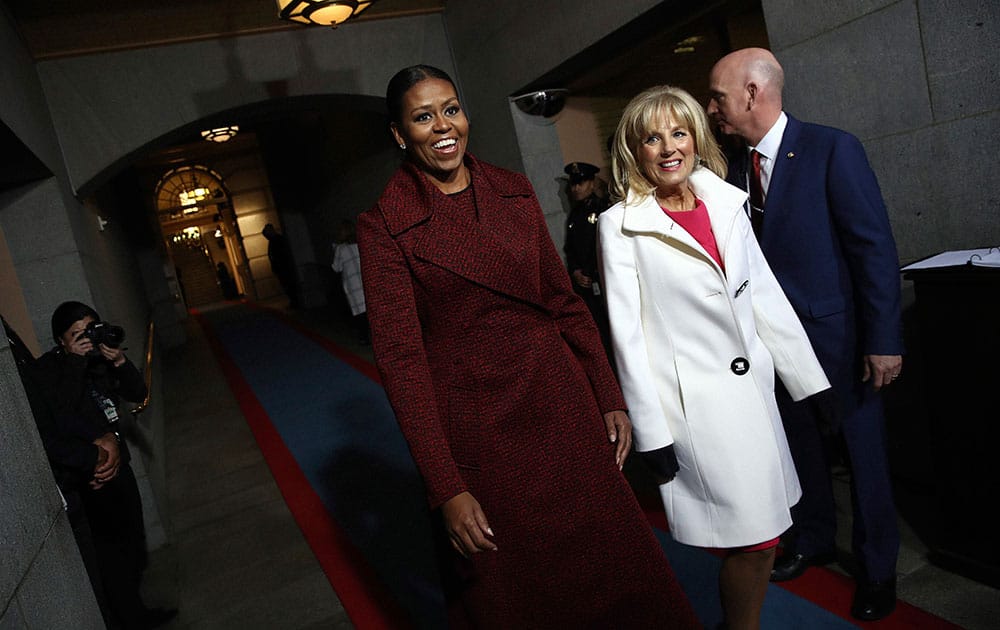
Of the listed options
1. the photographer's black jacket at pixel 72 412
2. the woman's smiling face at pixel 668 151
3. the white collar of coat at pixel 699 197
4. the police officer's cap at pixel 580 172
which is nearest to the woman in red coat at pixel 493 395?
the white collar of coat at pixel 699 197

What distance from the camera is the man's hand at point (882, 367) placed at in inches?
80.4

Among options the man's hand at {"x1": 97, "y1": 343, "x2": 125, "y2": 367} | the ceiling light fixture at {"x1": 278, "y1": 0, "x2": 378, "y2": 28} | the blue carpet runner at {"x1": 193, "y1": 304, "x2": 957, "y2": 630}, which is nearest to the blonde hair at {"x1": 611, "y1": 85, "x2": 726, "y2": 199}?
the blue carpet runner at {"x1": 193, "y1": 304, "x2": 957, "y2": 630}

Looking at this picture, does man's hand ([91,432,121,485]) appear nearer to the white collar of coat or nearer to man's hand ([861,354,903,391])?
the white collar of coat

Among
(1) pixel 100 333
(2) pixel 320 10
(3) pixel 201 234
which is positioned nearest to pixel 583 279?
(2) pixel 320 10

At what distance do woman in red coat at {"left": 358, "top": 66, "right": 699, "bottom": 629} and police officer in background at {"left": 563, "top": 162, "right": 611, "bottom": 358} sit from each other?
3329 mm

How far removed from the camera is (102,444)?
2.71 m

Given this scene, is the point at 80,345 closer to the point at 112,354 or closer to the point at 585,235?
the point at 112,354

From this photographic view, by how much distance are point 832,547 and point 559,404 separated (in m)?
1.55

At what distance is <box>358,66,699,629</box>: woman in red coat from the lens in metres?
1.51

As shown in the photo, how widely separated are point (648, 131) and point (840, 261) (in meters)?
0.85

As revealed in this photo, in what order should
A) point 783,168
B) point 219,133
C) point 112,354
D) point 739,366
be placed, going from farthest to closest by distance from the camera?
point 219,133 < point 112,354 < point 783,168 < point 739,366

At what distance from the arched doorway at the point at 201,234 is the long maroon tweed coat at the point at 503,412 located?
1830 centimetres

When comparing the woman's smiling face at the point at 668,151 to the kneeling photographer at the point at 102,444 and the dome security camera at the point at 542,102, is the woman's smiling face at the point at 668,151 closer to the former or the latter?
the kneeling photographer at the point at 102,444

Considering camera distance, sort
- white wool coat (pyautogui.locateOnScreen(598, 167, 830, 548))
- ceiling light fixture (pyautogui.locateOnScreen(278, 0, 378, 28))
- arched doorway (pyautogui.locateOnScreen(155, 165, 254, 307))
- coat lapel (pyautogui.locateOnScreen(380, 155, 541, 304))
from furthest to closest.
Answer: arched doorway (pyautogui.locateOnScreen(155, 165, 254, 307)) < ceiling light fixture (pyautogui.locateOnScreen(278, 0, 378, 28)) < white wool coat (pyautogui.locateOnScreen(598, 167, 830, 548)) < coat lapel (pyautogui.locateOnScreen(380, 155, 541, 304))
